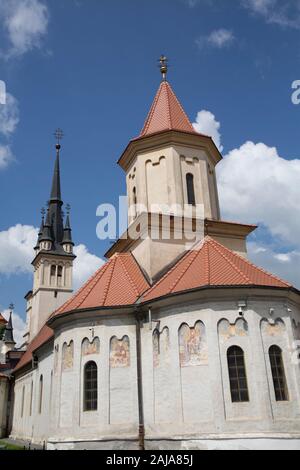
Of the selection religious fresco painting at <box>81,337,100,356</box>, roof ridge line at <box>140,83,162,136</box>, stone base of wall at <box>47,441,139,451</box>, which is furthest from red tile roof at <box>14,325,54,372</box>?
roof ridge line at <box>140,83,162,136</box>

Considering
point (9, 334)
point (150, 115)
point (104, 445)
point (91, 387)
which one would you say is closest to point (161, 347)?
point (91, 387)

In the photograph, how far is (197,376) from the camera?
44.5ft

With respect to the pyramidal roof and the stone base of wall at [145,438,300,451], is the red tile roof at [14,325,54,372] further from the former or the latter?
the pyramidal roof

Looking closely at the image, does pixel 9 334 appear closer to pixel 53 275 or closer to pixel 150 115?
pixel 53 275

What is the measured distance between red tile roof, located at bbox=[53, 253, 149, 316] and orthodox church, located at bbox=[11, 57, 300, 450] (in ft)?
0.18

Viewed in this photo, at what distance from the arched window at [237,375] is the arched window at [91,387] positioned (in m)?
4.92

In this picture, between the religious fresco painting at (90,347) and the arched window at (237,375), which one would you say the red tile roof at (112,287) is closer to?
the religious fresco painting at (90,347)

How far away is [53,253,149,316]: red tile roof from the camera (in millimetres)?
16188

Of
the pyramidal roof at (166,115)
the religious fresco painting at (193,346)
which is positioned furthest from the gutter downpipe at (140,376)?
the pyramidal roof at (166,115)

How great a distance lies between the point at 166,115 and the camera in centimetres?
2236

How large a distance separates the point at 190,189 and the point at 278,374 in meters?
9.97

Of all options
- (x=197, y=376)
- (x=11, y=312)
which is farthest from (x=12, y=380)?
(x=197, y=376)
